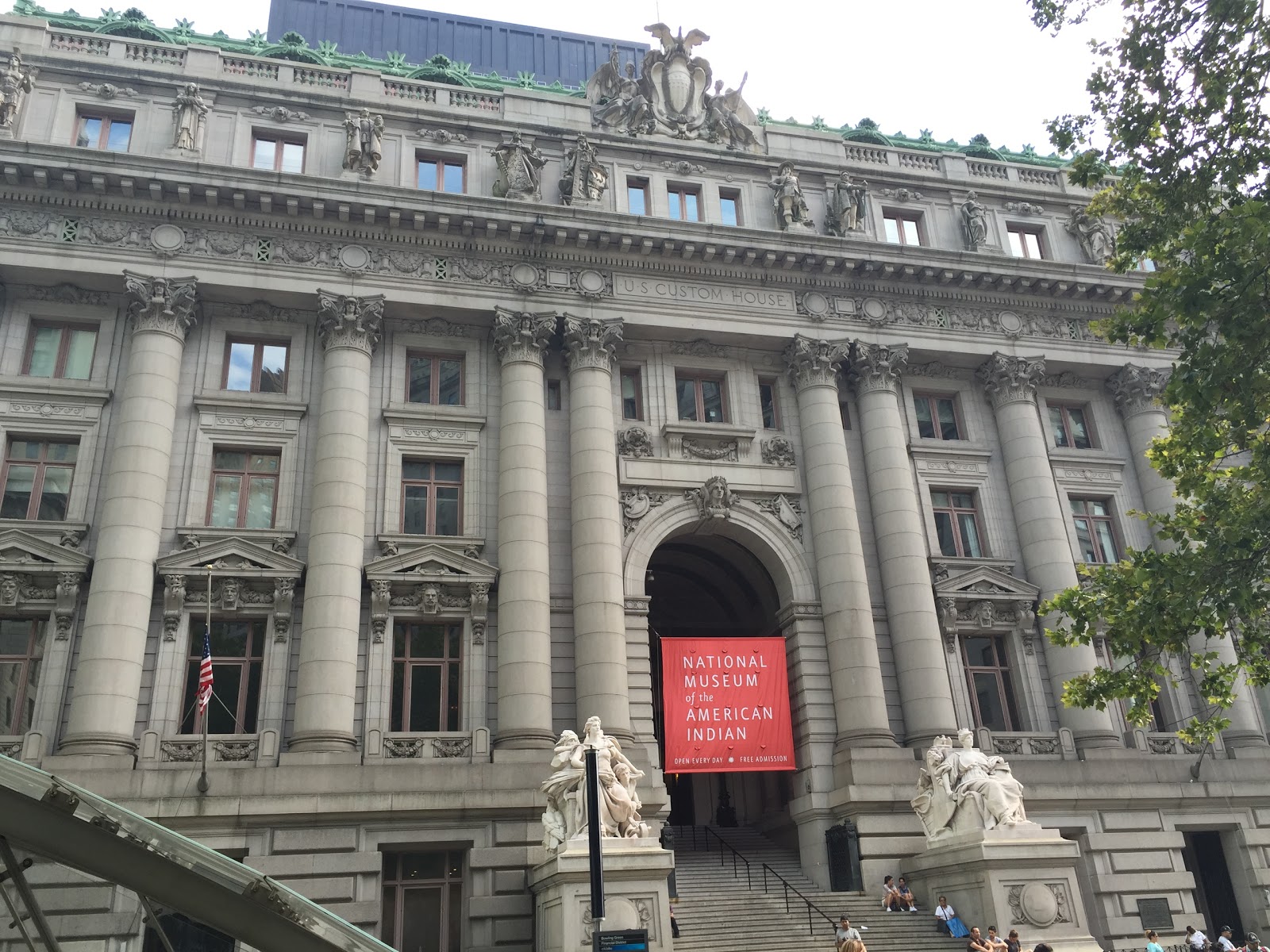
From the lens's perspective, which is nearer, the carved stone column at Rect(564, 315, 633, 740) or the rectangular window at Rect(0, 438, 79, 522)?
the rectangular window at Rect(0, 438, 79, 522)

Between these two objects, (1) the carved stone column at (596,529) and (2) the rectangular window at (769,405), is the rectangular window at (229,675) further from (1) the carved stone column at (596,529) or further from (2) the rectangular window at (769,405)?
(2) the rectangular window at (769,405)

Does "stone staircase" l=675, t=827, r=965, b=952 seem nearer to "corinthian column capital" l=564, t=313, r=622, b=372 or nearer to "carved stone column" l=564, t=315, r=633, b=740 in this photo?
"carved stone column" l=564, t=315, r=633, b=740

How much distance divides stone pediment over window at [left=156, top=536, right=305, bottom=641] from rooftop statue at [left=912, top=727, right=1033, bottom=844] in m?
17.8

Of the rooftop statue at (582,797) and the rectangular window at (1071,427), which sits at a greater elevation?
the rectangular window at (1071,427)

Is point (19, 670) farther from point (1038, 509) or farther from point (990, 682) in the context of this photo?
point (1038, 509)

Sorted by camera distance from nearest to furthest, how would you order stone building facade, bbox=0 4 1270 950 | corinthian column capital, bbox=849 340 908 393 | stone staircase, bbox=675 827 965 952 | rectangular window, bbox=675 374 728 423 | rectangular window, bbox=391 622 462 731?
stone staircase, bbox=675 827 965 952 < stone building facade, bbox=0 4 1270 950 < rectangular window, bbox=391 622 462 731 < rectangular window, bbox=675 374 728 423 < corinthian column capital, bbox=849 340 908 393

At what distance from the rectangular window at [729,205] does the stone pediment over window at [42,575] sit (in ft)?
76.7

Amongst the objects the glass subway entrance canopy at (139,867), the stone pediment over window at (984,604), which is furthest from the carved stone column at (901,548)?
the glass subway entrance canopy at (139,867)

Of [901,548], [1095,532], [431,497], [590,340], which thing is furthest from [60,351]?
[1095,532]

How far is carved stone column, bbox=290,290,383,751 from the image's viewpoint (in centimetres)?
2639

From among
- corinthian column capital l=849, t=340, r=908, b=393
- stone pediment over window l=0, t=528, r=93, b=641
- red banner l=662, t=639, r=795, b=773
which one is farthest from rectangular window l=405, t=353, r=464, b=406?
corinthian column capital l=849, t=340, r=908, b=393

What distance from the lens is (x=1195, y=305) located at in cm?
1794

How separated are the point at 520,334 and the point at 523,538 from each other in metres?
6.80

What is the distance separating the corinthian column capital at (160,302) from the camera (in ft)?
96.9
